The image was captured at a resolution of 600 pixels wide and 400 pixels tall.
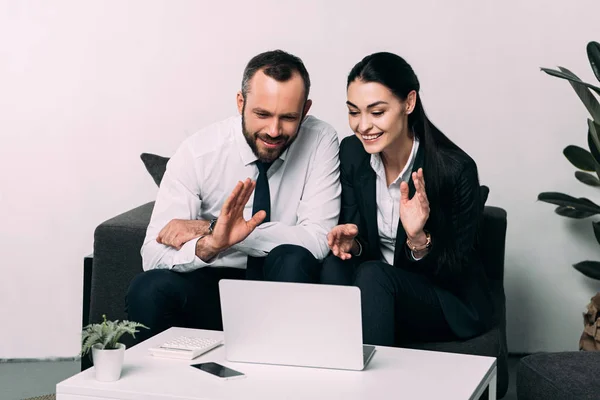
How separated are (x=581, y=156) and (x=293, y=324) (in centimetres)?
177

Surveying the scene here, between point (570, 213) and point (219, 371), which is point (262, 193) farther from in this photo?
point (570, 213)

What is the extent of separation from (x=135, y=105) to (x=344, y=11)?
0.90m

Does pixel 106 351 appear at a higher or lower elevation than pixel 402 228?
lower

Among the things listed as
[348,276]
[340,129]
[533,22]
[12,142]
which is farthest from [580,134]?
[12,142]

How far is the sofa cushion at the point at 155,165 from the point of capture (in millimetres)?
3189

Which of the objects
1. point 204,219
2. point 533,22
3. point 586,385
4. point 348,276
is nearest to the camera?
point 586,385

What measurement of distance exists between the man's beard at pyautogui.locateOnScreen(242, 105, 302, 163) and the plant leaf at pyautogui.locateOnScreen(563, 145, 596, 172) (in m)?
1.14

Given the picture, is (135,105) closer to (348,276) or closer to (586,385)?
(348,276)

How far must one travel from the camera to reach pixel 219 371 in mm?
1937

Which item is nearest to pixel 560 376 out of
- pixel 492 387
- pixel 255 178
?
pixel 492 387

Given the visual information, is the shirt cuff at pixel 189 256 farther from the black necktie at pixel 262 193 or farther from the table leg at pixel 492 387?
the table leg at pixel 492 387

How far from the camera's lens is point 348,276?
261 cm

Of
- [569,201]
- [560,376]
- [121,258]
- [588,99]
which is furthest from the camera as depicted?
[569,201]

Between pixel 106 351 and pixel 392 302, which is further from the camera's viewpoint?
pixel 392 302
